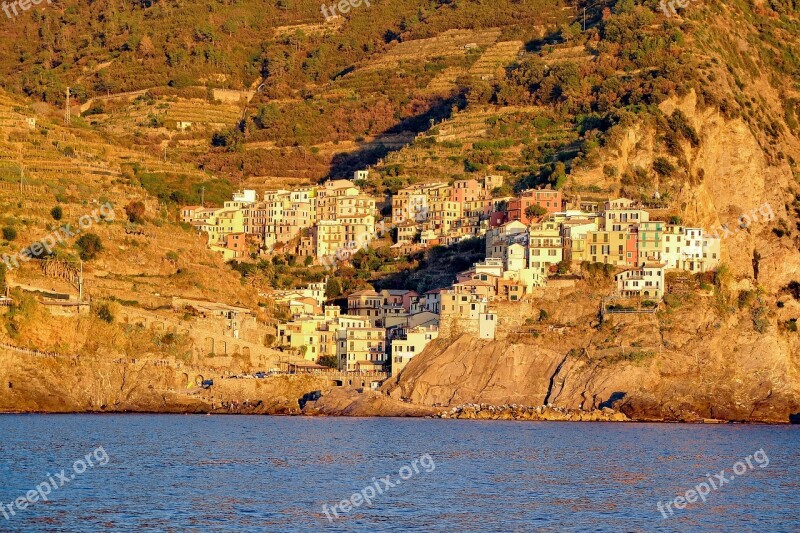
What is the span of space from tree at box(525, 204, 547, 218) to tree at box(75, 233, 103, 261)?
2807 cm

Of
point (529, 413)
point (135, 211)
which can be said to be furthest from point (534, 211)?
point (135, 211)

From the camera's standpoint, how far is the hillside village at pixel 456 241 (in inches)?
3871

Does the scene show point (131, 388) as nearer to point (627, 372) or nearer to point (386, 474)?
Answer: point (627, 372)

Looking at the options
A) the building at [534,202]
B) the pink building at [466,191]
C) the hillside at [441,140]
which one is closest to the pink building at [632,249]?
the hillside at [441,140]

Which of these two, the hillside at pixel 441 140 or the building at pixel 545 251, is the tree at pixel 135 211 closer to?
the hillside at pixel 441 140

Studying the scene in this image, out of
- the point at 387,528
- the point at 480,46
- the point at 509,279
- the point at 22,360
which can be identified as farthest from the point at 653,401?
the point at 480,46

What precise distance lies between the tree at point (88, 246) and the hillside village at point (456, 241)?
1267 centimetres

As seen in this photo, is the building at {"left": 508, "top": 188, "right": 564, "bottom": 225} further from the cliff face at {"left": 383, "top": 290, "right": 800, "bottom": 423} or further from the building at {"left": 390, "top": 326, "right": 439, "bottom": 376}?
the building at {"left": 390, "top": 326, "right": 439, "bottom": 376}

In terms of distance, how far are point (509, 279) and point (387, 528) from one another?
5078cm

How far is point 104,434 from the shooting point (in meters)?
77.2

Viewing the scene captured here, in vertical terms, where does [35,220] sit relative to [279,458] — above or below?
above

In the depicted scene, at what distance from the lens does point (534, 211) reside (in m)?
109

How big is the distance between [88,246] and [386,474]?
44985mm

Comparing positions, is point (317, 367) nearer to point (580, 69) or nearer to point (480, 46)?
point (580, 69)
